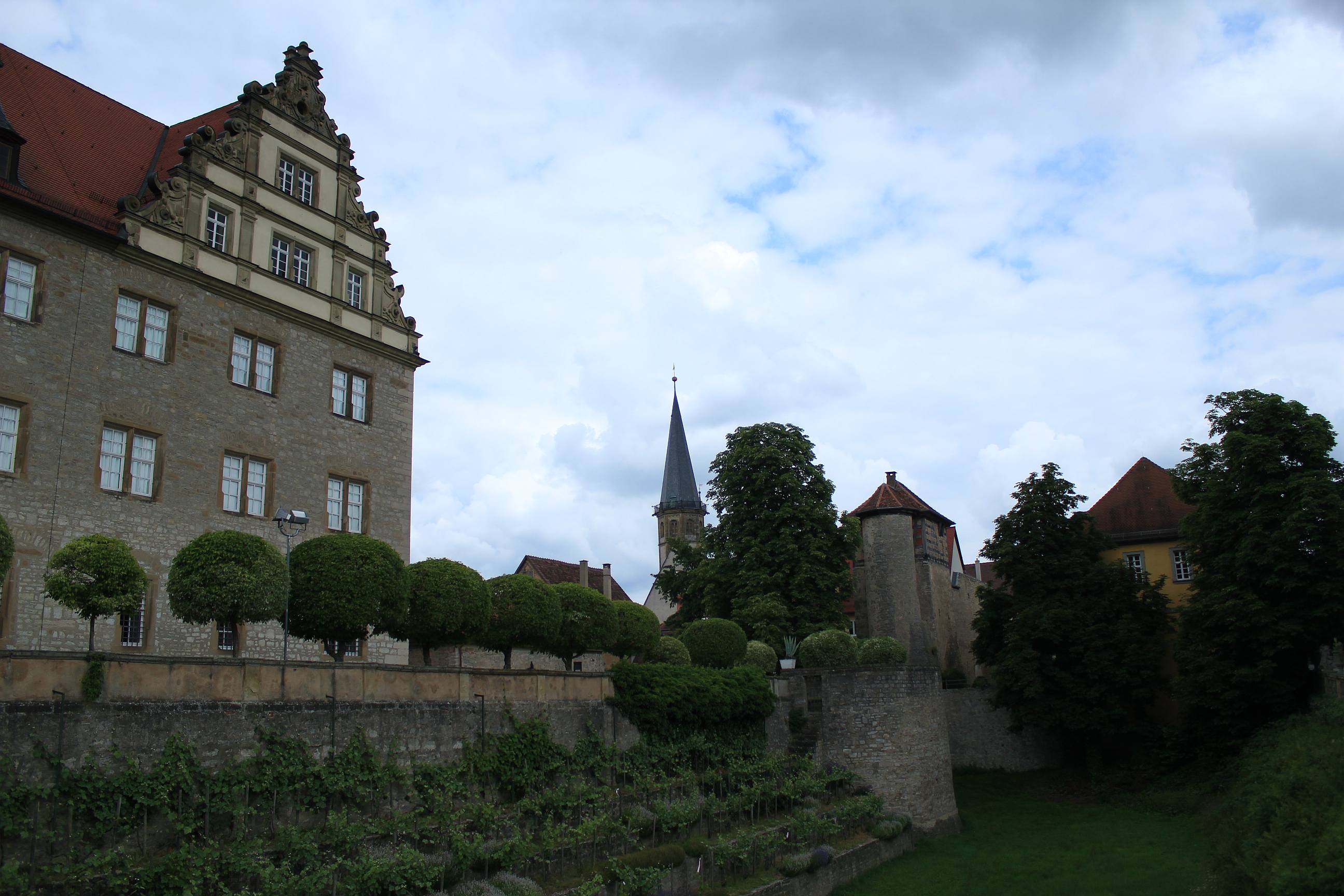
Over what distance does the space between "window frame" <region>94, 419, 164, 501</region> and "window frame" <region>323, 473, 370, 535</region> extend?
4.00 metres

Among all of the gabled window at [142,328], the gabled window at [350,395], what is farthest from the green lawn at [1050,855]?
the gabled window at [142,328]

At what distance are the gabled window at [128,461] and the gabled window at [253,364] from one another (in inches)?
98.5

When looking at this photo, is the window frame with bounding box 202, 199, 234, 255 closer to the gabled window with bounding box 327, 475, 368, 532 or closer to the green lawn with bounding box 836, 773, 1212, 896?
the gabled window with bounding box 327, 475, 368, 532

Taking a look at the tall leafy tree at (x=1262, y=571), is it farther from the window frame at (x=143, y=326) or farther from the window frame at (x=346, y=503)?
the window frame at (x=143, y=326)

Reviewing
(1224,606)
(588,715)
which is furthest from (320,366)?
(1224,606)

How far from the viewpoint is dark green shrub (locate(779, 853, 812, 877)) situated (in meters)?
21.8

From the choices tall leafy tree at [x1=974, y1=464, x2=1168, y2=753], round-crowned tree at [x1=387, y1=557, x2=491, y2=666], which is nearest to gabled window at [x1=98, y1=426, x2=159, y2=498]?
round-crowned tree at [x1=387, y1=557, x2=491, y2=666]

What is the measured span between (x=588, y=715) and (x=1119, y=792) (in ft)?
62.3

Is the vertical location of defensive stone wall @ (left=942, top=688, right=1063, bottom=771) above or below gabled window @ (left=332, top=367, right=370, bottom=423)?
below

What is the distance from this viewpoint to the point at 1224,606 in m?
28.8

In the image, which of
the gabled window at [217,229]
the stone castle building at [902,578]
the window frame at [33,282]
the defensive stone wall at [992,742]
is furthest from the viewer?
the stone castle building at [902,578]

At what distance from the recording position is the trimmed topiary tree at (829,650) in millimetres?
30062

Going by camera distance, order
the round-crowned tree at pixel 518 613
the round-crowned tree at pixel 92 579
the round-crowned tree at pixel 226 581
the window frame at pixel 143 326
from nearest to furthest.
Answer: the round-crowned tree at pixel 92 579 → the round-crowned tree at pixel 226 581 → the window frame at pixel 143 326 → the round-crowned tree at pixel 518 613

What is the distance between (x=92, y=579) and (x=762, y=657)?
20363mm
